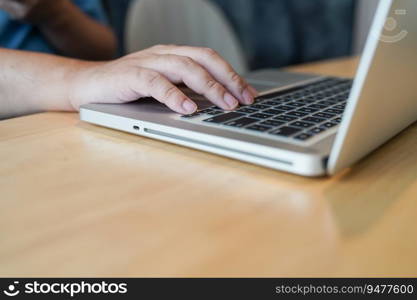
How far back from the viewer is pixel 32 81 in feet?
2.37

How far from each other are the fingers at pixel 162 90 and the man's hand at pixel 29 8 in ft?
1.69

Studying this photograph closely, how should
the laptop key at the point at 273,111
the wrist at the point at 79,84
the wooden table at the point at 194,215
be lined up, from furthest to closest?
the wrist at the point at 79,84 < the laptop key at the point at 273,111 < the wooden table at the point at 194,215

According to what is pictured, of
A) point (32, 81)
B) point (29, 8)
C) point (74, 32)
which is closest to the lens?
point (32, 81)

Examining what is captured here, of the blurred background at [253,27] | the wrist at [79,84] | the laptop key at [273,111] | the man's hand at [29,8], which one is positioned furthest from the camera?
the blurred background at [253,27]

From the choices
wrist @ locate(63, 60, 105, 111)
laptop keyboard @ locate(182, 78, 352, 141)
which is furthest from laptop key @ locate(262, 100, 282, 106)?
wrist @ locate(63, 60, 105, 111)

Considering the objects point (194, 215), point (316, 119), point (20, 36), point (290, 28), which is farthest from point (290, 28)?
point (194, 215)

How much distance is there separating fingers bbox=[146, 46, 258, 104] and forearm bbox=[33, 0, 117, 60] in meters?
0.57

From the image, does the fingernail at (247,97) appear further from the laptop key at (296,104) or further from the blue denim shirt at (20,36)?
the blue denim shirt at (20,36)

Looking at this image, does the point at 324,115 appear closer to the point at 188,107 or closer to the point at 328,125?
the point at 328,125

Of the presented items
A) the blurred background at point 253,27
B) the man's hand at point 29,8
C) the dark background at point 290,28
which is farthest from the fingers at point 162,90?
the dark background at point 290,28

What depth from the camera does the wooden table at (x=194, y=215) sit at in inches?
12.3

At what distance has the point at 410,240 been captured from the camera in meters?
0.34

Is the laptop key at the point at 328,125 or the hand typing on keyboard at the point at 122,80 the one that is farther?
the hand typing on keyboard at the point at 122,80

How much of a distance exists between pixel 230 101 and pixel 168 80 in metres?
0.09
